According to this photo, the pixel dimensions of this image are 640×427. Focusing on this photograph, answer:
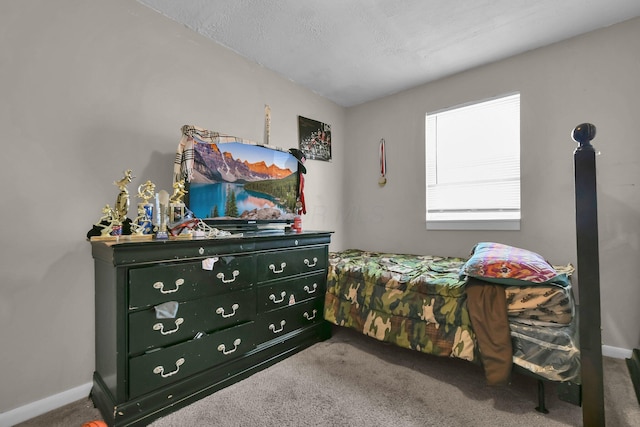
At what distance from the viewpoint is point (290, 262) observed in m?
2.19

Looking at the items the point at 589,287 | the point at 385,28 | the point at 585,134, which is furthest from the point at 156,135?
the point at 589,287

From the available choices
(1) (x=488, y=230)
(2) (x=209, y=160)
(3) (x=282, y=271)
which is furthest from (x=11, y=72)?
(1) (x=488, y=230)

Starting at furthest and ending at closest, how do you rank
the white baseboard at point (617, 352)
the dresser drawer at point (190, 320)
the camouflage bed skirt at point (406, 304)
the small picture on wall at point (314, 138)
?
the small picture on wall at point (314, 138)
the white baseboard at point (617, 352)
the camouflage bed skirt at point (406, 304)
the dresser drawer at point (190, 320)

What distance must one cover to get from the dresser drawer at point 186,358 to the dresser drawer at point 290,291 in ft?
0.62

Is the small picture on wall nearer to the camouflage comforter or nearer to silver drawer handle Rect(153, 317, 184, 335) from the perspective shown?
the camouflage comforter

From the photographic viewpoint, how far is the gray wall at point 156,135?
62.0 inches

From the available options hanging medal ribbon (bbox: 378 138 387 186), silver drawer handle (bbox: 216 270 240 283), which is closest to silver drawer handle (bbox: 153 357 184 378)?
silver drawer handle (bbox: 216 270 240 283)

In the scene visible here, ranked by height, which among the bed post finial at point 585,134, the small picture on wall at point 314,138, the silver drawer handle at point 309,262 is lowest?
the silver drawer handle at point 309,262

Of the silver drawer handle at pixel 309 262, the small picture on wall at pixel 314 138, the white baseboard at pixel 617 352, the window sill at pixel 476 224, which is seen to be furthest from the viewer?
the small picture on wall at pixel 314 138

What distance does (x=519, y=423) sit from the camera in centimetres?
146


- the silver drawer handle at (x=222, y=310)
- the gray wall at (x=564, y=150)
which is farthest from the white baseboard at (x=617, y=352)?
the silver drawer handle at (x=222, y=310)

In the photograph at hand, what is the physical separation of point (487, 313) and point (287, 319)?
1.33m

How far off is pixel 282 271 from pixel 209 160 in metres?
0.96

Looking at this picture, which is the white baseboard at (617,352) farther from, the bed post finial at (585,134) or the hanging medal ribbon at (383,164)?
the hanging medal ribbon at (383,164)
